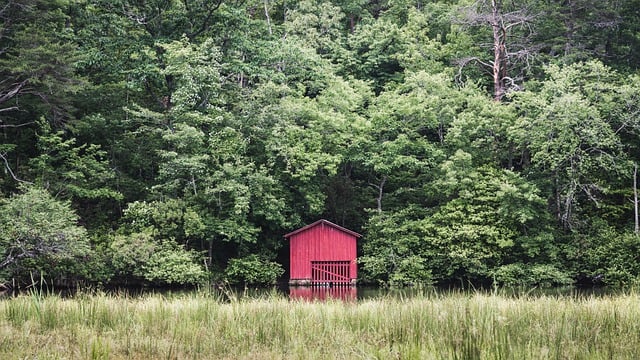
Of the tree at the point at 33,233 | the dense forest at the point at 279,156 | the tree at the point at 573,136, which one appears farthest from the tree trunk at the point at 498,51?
the tree at the point at 33,233

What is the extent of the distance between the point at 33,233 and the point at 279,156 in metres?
11.2

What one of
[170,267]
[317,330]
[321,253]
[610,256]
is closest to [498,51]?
[610,256]

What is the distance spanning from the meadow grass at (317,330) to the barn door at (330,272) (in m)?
18.4

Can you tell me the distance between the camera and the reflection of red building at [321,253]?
2795 cm

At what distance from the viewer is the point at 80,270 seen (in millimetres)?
23250

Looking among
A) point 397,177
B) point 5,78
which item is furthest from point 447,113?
point 5,78

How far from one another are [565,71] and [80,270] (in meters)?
21.8

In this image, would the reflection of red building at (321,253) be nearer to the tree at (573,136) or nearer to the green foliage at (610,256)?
the tree at (573,136)

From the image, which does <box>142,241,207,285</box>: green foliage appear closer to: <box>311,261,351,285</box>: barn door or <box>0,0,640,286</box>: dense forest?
<box>0,0,640,286</box>: dense forest

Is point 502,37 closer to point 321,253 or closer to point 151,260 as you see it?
point 321,253

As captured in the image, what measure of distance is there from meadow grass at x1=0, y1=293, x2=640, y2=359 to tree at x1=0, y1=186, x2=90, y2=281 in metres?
12.8

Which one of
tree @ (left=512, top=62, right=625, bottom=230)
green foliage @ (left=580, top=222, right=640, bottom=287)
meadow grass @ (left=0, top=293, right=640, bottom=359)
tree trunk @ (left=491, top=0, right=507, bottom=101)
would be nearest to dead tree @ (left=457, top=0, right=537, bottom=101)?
tree trunk @ (left=491, top=0, right=507, bottom=101)

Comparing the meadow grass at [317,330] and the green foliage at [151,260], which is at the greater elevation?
the green foliage at [151,260]

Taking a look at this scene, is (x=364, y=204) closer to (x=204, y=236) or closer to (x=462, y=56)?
(x=204, y=236)
